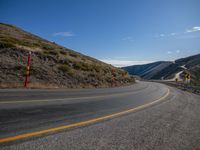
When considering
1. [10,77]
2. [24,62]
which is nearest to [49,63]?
[24,62]

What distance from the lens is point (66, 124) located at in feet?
13.2

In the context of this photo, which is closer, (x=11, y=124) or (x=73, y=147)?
(x=73, y=147)

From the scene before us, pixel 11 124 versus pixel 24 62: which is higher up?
pixel 24 62

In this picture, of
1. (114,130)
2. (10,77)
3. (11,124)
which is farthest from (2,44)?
(114,130)

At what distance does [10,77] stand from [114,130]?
34.2 feet

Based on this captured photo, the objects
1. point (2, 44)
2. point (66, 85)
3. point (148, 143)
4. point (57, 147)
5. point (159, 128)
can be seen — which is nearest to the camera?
point (57, 147)

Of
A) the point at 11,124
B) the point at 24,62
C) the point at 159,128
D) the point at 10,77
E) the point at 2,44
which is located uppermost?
the point at 2,44

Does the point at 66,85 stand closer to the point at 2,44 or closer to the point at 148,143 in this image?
the point at 2,44

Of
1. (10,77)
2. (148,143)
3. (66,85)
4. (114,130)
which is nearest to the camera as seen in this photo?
(148,143)

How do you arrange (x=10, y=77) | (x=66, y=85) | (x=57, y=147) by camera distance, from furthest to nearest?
(x=66, y=85) → (x=10, y=77) → (x=57, y=147)

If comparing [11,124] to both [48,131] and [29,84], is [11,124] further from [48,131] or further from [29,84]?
[29,84]

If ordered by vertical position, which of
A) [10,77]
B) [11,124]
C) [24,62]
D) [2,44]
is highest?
[2,44]

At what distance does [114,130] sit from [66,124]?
1248mm

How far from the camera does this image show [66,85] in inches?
569
